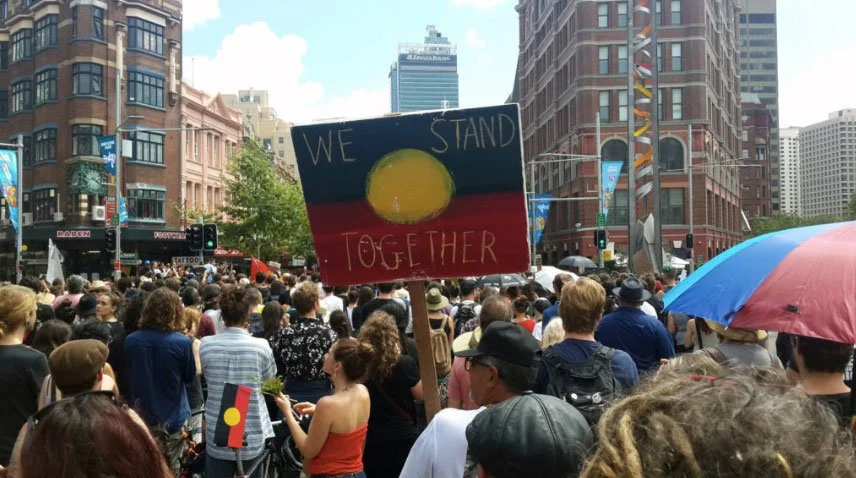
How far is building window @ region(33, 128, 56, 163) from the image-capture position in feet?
142

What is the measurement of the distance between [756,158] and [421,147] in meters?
130

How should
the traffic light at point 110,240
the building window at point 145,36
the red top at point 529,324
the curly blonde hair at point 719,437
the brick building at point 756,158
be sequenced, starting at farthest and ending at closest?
Result: the brick building at point 756,158, the building window at point 145,36, the traffic light at point 110,240, the red top at point 529,324, the curly blonde hair at point 719,437

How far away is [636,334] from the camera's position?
20.6 feet

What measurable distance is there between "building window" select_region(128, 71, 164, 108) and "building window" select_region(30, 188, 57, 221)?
684cm

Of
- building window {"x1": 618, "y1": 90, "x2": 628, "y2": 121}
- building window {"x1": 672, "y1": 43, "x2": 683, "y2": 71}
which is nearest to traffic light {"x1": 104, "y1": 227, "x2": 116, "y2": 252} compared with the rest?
building window {"x1": 618, "y1": 90, "x2": 628, "y2": 121}

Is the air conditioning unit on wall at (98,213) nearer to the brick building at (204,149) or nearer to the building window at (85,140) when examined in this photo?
the building window at (85,140)

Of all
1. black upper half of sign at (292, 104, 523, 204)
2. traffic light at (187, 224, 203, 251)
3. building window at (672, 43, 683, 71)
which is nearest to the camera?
black upper half of sign at (292, 104, 523, 204)

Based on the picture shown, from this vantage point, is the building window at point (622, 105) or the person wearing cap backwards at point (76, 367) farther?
the building window at point (622, 105)

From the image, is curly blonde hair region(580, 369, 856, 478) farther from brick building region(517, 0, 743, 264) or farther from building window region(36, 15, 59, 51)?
brick building region(517, 0, 743, 264)

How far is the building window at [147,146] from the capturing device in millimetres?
43938

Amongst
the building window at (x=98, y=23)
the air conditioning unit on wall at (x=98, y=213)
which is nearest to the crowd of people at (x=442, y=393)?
the air conditioning unit on wall at (x=98, y=213)

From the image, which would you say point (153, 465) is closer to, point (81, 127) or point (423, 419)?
point (423, 419)

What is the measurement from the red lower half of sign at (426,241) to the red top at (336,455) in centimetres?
107

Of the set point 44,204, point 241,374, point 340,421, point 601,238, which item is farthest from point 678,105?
point 340,421
